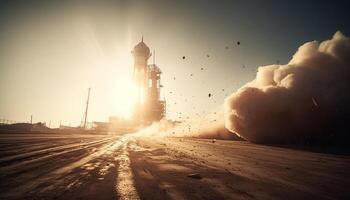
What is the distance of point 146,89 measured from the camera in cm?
12794

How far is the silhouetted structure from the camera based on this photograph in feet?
414

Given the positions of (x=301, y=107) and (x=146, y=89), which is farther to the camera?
(x=146, y=89)

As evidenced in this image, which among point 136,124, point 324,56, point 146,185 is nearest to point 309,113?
point 324,56

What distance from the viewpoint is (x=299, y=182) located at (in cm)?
870

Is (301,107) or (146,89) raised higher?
(146,89)

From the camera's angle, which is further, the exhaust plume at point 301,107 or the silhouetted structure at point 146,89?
the silhouetted structure at point 146,89

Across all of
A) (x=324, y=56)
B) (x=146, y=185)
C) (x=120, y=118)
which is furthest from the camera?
(x=120, y=118)

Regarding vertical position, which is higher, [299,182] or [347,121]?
[347,121]

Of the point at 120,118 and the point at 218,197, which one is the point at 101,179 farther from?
the point at 120,118

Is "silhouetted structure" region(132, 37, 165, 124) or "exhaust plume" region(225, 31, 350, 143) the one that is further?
"silhouetted structure" region(132, 37, 165, 124)

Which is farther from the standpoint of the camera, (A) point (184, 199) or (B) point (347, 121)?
(B) point (347, 121)

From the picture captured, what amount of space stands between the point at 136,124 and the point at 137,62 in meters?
33.7

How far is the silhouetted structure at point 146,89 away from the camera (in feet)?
414

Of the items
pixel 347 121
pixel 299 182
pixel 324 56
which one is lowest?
pixel 299 182
